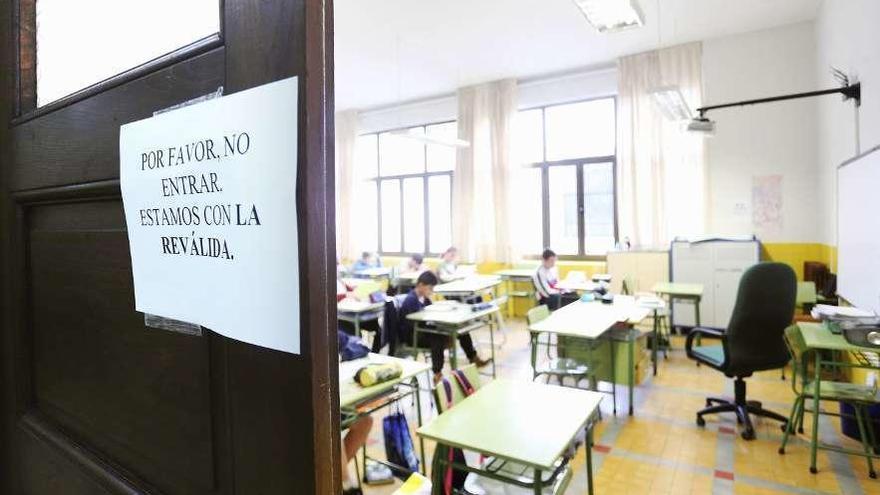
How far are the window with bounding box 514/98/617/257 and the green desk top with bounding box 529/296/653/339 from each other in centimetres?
295

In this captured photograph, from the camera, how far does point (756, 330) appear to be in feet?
10.5

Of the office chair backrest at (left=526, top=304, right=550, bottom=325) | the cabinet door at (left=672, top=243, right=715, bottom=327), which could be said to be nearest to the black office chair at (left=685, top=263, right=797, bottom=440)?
the office chair backrest at (left=526, top=304, right=550, bottom=325)

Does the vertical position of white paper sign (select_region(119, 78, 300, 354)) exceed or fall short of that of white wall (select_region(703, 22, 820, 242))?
it falls short

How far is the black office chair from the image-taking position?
310cm

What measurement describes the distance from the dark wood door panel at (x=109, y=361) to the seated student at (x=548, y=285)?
5426 mm

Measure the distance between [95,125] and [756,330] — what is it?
3693mm

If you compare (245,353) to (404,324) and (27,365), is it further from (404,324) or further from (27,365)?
(404,324)

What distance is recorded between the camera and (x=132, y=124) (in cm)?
58

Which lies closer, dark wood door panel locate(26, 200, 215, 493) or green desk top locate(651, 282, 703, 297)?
dark wood door panel locate(26, 200, 215, 493)

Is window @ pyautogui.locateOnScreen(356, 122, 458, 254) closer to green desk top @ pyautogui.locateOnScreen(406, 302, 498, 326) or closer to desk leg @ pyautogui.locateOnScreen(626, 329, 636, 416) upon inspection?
green desk top @ pyautogui.locateOnScreen(406, 302, 498, 326)

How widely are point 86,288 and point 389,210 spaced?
28.9 ft

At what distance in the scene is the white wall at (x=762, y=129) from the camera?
19.1 feet

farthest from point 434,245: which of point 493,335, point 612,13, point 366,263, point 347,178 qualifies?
point 612,13

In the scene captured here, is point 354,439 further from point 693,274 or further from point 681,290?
point 693,274
